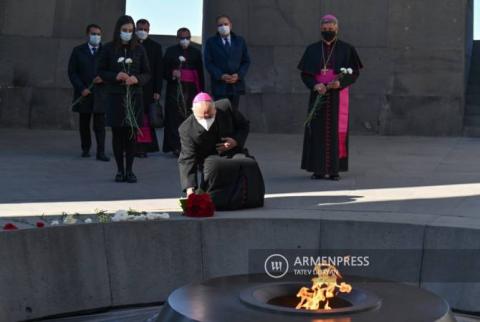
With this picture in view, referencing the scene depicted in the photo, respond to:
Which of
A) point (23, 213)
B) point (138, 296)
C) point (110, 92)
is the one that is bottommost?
point (138, 296)

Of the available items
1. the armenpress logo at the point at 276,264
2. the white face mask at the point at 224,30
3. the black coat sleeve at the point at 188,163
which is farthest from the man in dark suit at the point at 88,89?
the armenpress logo at the point at 276,264

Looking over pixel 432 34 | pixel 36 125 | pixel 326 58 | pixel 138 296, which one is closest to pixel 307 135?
pixel 326 58

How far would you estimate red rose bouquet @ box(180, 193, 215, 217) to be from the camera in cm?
841

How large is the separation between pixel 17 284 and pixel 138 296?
42.0 inches

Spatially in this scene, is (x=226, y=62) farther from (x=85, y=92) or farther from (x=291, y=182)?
(x=291, y=182)

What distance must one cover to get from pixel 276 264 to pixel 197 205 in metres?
0.81

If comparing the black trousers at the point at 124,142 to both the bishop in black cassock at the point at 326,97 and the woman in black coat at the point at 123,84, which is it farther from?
the bishop in black cassock at the point at 326,97

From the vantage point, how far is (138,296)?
27.2ft

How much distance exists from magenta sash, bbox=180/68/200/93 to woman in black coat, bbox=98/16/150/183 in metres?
2.47

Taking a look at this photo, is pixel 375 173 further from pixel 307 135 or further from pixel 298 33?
pixel 298 33

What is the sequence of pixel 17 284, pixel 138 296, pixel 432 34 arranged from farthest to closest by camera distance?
pixel 432 34 < pixel 138 296 < pixel 17 284

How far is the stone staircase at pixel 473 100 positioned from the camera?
54.3 ft

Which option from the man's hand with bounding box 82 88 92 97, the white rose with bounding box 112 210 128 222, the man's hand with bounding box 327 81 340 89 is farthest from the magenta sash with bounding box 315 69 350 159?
the white rose with bounding box 112 210 128 222

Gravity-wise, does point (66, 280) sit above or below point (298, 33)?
below
